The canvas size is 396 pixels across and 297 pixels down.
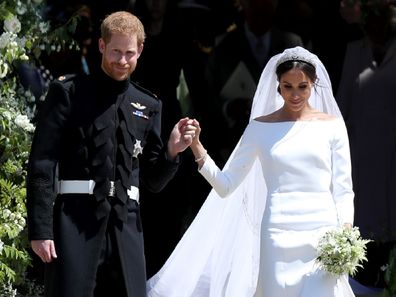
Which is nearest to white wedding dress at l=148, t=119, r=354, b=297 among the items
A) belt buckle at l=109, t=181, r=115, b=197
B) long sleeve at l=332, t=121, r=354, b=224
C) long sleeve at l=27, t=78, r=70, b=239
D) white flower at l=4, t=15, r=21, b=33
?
long sleeve at l=332, t=121, r=354, b=224

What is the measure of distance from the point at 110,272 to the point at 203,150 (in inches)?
41.2

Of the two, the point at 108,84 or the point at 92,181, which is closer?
the point at 92,181

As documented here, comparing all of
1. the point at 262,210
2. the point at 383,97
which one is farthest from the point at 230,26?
the point at 262,210

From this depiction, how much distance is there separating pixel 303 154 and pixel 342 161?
20 centimetres

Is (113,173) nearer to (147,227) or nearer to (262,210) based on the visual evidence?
(262,210)

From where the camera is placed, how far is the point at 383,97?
9.40 m

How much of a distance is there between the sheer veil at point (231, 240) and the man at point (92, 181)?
106 cm

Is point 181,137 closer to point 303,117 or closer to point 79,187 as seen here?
point 79,187

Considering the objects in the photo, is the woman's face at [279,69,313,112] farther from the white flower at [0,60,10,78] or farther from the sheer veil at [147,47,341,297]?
the white flower at [0,60,10,78]

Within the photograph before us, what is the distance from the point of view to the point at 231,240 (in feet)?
22.9

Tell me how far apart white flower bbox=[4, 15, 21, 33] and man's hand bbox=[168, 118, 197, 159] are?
1537 millimetres

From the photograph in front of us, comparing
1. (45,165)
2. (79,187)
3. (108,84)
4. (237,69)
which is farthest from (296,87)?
(237,69)

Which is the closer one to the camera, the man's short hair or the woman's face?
the man's short hair

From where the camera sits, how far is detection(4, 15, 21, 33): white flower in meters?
7.14
